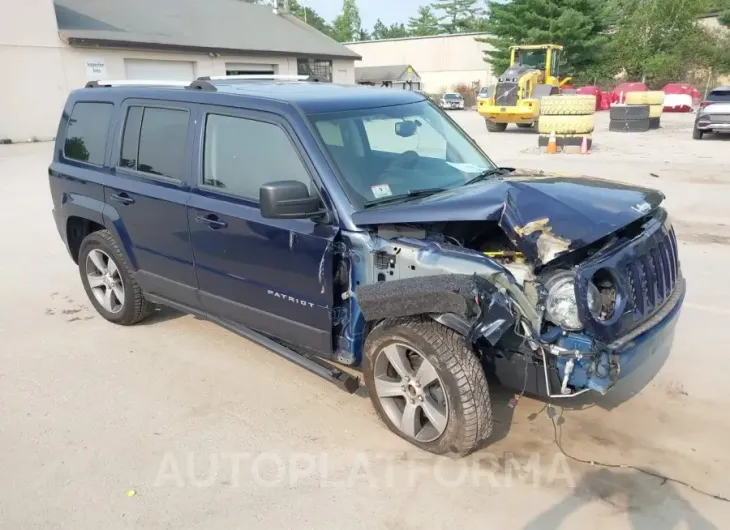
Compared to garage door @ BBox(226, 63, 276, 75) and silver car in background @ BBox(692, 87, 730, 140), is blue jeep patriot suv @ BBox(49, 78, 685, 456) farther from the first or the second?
garage door @ BBox(226, 63, 276, 75)

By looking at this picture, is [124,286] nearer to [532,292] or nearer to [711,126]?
[532,292]

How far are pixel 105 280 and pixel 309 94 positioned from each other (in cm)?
258

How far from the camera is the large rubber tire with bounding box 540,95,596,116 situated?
1656cm

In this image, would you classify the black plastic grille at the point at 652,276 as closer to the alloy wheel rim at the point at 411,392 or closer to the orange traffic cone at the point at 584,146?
the alloy wheel rim at the point at 411,392

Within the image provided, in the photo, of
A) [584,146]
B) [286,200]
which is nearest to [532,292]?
[286,200]

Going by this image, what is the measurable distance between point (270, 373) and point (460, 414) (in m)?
1.75

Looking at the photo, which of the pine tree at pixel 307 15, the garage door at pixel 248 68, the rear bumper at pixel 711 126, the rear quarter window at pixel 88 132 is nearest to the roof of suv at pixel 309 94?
the rear quarter window at pixel 88 132

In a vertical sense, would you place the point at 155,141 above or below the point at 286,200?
above

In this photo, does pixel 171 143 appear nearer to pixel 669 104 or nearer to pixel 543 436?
pixel 543 436

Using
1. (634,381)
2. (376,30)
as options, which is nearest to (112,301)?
(634,381)

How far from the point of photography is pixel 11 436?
3.81 m

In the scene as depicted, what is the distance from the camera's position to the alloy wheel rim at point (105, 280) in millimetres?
5363

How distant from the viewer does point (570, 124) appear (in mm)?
16906

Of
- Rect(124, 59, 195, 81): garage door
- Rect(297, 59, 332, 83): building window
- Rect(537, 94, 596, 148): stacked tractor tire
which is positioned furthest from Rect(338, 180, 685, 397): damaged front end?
Rect(297, 59, 332, 83): building window
